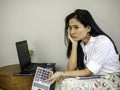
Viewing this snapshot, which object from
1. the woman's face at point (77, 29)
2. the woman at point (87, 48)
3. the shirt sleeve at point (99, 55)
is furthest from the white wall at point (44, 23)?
the shirt sleeve at point (99, 55)

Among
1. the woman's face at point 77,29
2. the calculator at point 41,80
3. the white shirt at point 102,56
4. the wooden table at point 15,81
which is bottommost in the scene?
the wooden table at point 15,81

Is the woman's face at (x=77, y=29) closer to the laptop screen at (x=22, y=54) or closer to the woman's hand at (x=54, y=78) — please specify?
the woman's hand at (x=54, y=78)

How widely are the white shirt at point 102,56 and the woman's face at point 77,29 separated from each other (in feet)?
0.22

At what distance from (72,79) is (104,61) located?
294 mm

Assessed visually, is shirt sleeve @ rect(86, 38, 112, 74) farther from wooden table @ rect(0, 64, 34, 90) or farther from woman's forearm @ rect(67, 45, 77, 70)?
wooden table @ rect(0, 64, 34, 90)

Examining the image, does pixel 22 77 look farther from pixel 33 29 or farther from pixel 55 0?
pixel 55 0

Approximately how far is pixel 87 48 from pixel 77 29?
0.60 ft

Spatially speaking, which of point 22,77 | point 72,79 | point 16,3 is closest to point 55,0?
point 16,3

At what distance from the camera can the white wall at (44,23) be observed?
197cm

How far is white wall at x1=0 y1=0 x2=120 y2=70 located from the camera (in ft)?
6.47

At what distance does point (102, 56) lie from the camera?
1.36 meters

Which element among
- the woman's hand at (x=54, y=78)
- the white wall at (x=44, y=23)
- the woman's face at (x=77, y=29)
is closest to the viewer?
the woman's hand at (x=54, y=78)

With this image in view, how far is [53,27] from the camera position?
6.79 ft

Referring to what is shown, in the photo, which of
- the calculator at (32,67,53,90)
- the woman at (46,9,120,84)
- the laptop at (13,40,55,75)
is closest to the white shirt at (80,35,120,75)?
the woman at (46,9,120,84)
